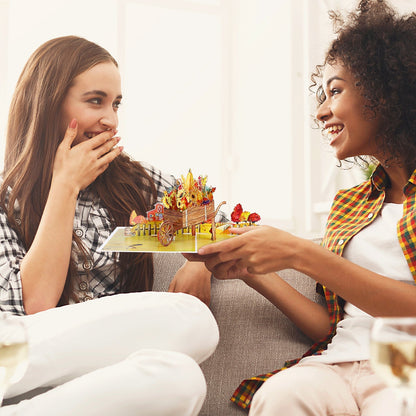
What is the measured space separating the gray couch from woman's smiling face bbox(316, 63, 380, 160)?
1.48ft

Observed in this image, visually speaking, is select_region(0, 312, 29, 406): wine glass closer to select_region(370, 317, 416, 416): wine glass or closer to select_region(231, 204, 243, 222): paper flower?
select_region(370, 317, 416, 416): wine glass

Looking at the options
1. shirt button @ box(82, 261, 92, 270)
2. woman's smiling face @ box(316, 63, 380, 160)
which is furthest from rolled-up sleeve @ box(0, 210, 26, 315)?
woman's smiling face @ box(316, 63, 380, 160)

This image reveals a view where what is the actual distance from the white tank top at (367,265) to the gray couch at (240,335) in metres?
0.23

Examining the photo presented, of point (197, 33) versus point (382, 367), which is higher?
point (197, 33)

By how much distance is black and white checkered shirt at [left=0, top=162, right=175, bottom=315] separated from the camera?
1.35 m

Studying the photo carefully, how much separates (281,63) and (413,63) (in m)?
4.01

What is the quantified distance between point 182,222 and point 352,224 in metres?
0.49

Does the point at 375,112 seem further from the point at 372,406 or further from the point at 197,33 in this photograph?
the point at 197,33

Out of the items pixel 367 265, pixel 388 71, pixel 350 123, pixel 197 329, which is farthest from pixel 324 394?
pixel 388 71

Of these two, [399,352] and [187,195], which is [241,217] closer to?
[187,195]

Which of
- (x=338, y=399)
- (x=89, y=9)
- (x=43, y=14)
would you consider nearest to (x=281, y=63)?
(x=89, y=9)

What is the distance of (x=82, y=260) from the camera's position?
153 centimetres

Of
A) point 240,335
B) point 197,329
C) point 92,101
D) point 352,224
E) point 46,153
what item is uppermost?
point 92,101

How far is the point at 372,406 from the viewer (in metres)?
1.01
